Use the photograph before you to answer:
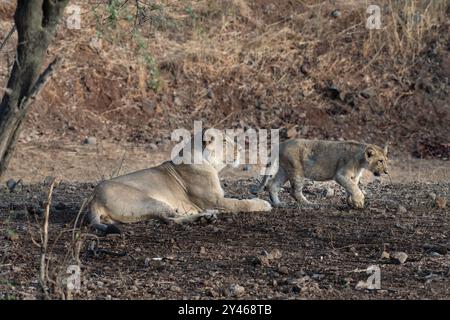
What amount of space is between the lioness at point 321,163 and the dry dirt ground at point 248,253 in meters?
0.28

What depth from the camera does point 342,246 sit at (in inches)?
292

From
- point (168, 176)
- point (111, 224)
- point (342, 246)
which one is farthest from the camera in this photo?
point (168, 176)

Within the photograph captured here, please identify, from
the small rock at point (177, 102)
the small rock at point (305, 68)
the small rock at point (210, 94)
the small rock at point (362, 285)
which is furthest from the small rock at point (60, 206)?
the small rock at point (305, 68)

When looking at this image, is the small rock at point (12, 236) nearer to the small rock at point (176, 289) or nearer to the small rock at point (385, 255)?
the small rock at point (176, 289)

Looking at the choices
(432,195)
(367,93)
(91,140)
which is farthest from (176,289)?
(367,93)

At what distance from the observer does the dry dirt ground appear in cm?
615

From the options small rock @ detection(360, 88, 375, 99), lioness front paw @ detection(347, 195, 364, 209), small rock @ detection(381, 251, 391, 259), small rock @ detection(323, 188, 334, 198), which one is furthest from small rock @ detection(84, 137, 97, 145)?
small rock @ detection(381, 251, 391, 259)

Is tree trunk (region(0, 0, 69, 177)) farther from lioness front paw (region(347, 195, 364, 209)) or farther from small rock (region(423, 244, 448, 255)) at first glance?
lioness front paw (region(347, 195, 364, 209))

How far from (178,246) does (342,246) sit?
1278 mm

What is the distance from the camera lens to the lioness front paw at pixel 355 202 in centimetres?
902

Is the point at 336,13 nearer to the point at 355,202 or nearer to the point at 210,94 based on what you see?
the point at 210,94

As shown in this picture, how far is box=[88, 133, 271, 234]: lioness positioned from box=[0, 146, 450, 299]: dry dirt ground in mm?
202

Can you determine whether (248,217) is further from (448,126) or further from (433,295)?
(448,126)

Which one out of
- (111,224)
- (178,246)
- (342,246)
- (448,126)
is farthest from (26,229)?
(448,126)
